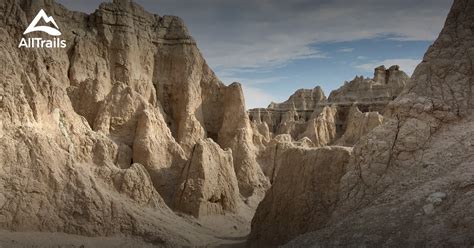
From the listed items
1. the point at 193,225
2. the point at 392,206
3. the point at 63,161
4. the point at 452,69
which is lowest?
the point at 193,225

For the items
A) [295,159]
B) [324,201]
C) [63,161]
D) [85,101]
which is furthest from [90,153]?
[324,201]

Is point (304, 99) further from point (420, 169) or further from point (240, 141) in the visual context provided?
point (420, 169)

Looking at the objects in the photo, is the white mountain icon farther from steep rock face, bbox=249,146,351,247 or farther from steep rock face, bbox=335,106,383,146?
steep rock face, bbox=335,106,383,146

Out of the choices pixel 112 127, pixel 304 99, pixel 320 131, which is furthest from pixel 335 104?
pixel 112 127

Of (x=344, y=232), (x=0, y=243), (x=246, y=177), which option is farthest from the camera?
(x=246, y=177)

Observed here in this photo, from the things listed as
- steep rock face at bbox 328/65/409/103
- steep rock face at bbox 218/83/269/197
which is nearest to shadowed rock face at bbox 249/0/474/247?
steep rock face at bbox 218/83/269/197

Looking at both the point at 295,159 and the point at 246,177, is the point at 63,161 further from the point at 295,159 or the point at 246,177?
the point at 246,177
